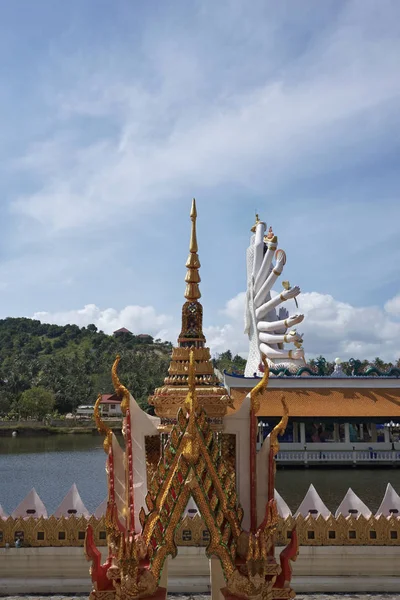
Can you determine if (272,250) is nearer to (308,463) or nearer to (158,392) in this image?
(308,463)

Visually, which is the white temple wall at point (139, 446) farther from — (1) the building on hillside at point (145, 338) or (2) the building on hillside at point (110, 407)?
(1) the building on hillside at point (145, 338)

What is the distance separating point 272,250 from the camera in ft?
123

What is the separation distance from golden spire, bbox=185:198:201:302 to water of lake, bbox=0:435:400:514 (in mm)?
14356

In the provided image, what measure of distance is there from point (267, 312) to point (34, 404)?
28204 mm

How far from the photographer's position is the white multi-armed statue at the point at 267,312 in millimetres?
35969

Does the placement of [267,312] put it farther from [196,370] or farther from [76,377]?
[76,377]

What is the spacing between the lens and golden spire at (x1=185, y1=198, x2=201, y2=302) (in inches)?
287

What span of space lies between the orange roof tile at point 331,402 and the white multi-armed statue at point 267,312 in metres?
3.55

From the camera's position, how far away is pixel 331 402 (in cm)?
3167

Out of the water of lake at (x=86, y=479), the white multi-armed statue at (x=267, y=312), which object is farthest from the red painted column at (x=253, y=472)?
the white multi-armed statue at (x=267, y=312)

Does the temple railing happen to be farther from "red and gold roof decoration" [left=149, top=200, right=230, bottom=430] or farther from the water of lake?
the water of lake

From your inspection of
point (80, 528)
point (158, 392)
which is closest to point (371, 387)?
point (80, 528)

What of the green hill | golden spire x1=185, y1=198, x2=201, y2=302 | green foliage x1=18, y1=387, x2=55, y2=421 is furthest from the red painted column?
green foliage x1=18, y1=387, x2=55, y2=421

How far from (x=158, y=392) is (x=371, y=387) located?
28.5m
